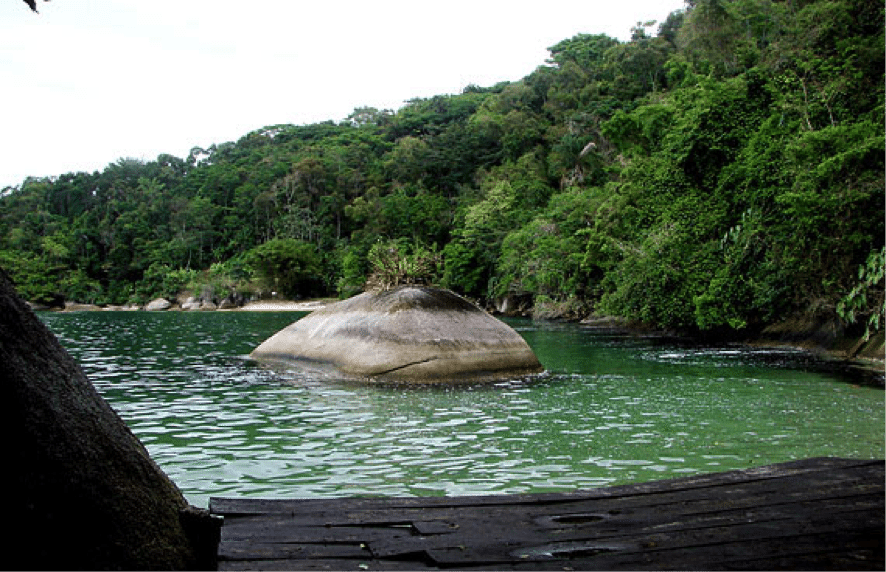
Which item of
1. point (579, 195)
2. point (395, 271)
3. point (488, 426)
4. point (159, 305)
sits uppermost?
point (579, 195)

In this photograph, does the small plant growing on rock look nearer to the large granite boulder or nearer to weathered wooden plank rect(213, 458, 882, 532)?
the large granite boulder

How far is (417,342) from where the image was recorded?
14836 millimetres

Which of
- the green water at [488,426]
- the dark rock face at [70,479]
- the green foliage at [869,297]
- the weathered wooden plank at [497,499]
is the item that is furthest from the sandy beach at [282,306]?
the dark rock face at [70,479]

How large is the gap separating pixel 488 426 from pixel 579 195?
30747 mm

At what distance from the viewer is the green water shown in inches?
302

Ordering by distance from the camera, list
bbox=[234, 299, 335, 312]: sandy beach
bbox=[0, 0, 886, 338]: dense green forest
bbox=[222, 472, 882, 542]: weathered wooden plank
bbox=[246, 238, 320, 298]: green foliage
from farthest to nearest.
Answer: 1. bbox=[246, 238, 320, 298]: green foliage
2. bbox=[234, 299, 335, 312]: sandy beach
3. bbox=[0, 0, 886, 338]: dense green forest
4. bbox=[222, 472, 882, 542]: weathered wooden plank

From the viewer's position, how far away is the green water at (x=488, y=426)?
25.1 feet

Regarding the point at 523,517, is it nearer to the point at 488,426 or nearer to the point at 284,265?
the point at 488,426

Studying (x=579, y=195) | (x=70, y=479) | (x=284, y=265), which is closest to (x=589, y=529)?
(x=70, y=479)

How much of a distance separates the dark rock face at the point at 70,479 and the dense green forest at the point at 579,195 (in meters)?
15.4

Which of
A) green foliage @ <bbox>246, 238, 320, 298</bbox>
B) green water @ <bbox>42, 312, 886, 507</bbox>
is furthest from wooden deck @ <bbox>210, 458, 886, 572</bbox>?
green foliage @ <bbox>246, 238, 320, 298</bbox>

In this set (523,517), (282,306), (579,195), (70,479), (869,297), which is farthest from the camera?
(282,306)

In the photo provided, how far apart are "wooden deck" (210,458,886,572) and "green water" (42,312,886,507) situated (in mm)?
3345

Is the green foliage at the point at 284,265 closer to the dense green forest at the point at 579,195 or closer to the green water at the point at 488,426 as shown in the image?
the dense green forest at the point at 579,195
